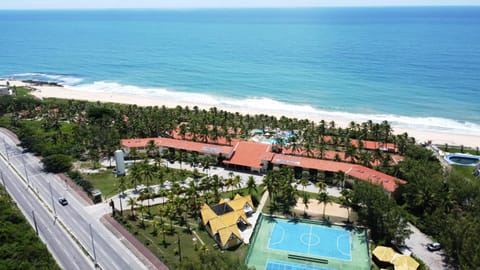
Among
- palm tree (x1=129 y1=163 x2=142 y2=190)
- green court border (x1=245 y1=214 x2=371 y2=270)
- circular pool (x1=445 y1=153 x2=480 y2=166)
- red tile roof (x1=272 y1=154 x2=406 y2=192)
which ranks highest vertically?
circular pool (x1=445 y1=153 x2=480 y2=166)

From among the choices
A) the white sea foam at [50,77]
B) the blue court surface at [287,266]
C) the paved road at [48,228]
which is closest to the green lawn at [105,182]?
the paved road at [48,228]

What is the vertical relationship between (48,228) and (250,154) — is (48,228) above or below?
below

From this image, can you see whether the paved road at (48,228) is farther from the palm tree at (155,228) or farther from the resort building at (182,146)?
the resort building at (182,146)

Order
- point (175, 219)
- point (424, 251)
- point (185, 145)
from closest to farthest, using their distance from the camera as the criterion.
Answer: point (424, 251), point (175, 219), point (185, 145)

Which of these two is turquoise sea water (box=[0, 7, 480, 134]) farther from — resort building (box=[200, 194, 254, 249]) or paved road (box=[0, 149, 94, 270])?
paved road (box=[0, 149, 94, 270])

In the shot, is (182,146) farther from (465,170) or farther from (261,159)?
(465,170)

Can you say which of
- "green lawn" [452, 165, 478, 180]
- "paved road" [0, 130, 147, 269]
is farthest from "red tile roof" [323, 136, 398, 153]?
"paved road" [0, 130, 147, 269]

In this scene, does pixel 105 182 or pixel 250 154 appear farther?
pixel 250 154

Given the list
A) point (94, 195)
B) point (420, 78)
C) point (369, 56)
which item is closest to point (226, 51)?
point (369, 56)

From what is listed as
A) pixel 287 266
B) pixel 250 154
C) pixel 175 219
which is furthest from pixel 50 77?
pixel 287 266
